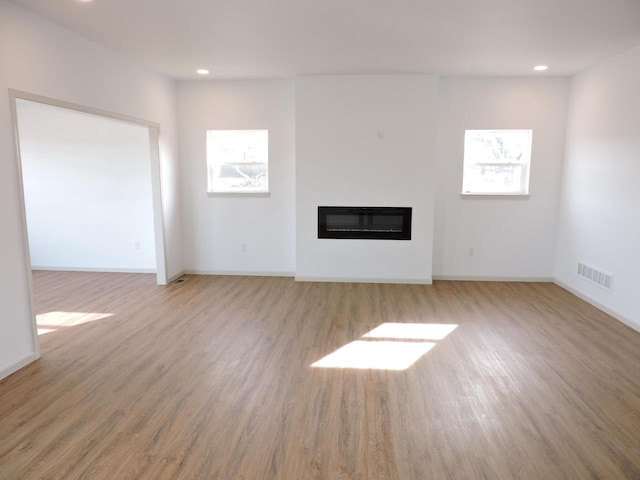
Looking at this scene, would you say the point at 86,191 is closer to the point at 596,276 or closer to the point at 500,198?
the point at 500,198

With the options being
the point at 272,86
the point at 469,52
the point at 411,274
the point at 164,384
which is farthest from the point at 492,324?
the point at 272,86

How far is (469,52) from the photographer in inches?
165

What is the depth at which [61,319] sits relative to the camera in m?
4.23

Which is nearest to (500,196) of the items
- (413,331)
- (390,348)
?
(413,331)

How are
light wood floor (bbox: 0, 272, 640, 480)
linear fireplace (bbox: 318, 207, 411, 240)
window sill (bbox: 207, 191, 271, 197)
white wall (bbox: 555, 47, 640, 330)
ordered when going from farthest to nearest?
window sill (bbox: 207, 191, 271, 197) < linear fireplace (bbox: 318, 207, 411, 240) < white wall (bbox: 555, 47, 640, 330) < light wood floor (bbox: 0, 272, 640, 480)

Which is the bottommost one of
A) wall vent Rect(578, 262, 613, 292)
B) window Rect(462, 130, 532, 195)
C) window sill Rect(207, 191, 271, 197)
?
wall vent Rect(578, 262, 613, 292)

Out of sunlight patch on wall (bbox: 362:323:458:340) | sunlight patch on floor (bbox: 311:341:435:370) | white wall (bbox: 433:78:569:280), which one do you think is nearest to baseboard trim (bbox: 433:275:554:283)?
white wall (bbox: 433:78:569:280)

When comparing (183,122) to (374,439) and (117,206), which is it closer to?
(117,206)

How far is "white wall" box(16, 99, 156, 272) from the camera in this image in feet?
19.3

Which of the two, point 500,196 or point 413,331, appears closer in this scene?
point 413,331

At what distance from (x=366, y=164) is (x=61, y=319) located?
401cm

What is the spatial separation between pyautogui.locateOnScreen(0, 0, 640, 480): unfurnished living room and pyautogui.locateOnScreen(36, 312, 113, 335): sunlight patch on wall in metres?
0.03

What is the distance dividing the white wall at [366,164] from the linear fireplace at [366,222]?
0.28 feet

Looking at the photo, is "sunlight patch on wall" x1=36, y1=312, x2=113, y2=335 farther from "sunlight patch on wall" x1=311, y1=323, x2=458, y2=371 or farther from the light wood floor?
"sunlight patch on wall" x1=311, y1=323, x2=458, y2=371
